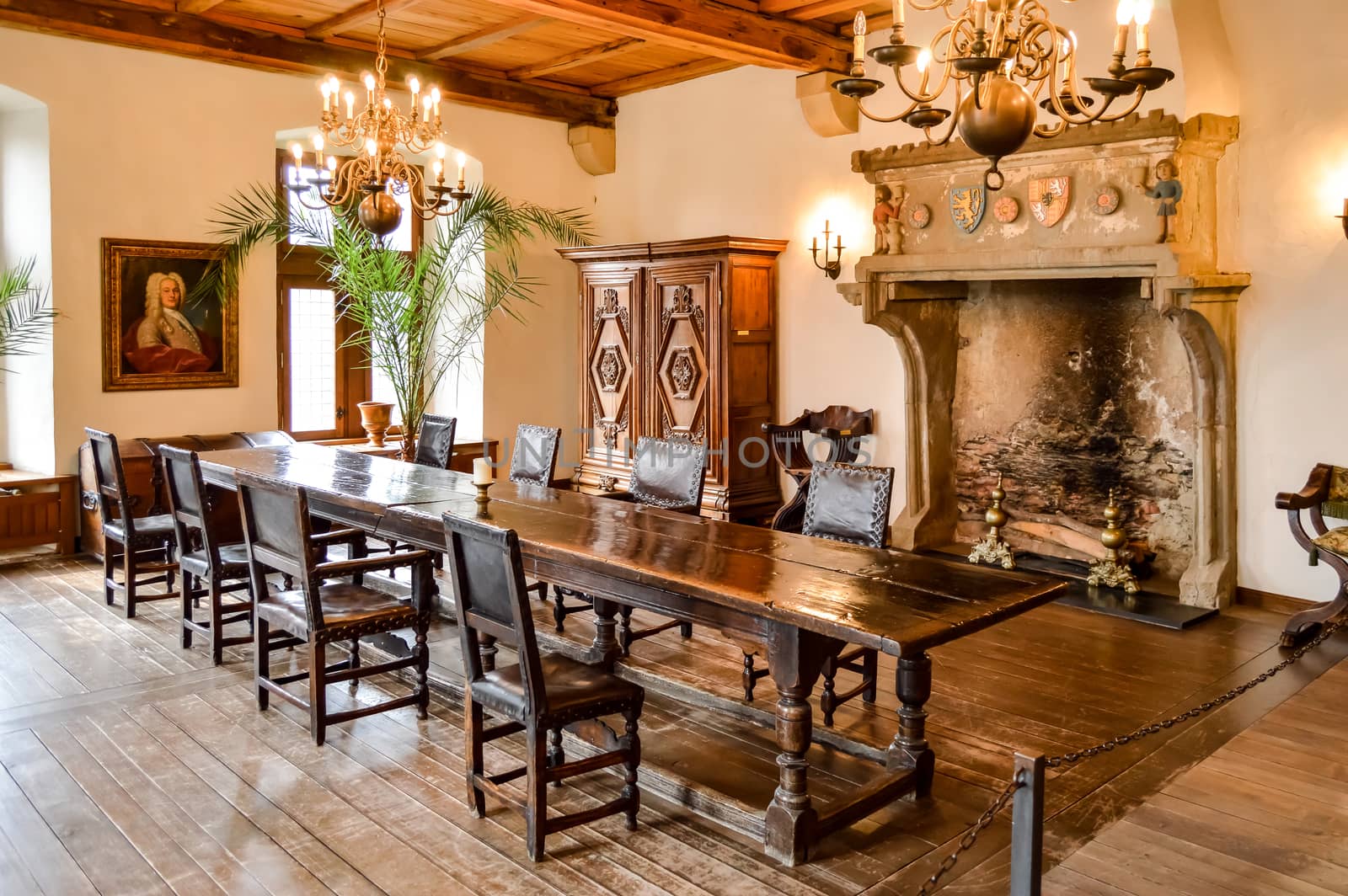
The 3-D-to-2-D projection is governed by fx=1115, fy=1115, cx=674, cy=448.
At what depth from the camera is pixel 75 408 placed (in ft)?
22.7

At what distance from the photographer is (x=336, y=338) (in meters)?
8.65

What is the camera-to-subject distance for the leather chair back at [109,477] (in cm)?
545

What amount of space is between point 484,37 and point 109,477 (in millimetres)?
3733

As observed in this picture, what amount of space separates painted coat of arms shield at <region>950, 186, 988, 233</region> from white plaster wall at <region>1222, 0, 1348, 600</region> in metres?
1.30

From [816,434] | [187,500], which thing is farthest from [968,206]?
[187,500]

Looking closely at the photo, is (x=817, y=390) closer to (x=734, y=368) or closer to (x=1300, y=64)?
(x=734, y=368)

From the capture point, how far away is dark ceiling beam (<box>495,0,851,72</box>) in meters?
5.86

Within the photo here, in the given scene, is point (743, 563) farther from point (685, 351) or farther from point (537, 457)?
point (685, 351)

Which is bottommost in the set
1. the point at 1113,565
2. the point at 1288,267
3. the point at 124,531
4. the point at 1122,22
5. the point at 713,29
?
the point at 1113,565

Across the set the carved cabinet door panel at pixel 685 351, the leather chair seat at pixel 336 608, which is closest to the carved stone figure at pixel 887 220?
the carved cabinet door panel at pixel 685 351

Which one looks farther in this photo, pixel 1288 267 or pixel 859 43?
pixel 1288 267

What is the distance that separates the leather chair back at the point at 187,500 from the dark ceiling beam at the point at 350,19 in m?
3.08

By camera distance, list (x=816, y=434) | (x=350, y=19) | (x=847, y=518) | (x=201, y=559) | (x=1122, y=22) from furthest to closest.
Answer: (x=816, y=434) < (x=350, y=19) < (x=201, y=559) < (x=847, y=518) < (x=1122, y=22)

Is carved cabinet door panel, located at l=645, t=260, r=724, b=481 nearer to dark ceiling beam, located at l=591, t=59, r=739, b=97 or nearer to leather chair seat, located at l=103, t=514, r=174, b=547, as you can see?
dark ceiling beam, located at l=591, t=59, r=739, b=97
